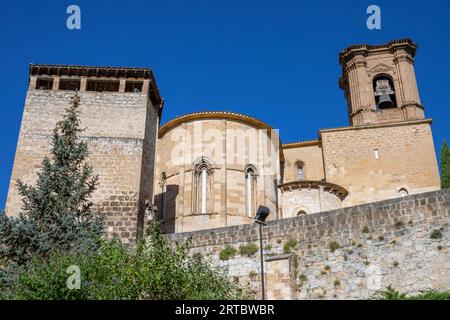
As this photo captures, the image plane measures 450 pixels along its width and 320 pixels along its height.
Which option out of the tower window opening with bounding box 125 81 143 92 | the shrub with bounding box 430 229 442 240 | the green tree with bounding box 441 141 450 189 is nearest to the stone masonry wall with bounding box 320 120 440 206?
the green tree with bounding box 441 141 450 189

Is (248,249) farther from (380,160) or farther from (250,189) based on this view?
(380,160)

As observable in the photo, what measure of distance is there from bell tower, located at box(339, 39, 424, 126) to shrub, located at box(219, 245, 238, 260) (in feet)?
56.2

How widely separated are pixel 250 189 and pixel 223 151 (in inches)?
81.3

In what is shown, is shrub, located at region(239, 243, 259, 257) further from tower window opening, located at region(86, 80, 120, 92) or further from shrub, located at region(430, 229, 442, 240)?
tower window opening, located at region(86, 80, 120, 92)

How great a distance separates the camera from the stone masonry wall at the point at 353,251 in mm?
12430

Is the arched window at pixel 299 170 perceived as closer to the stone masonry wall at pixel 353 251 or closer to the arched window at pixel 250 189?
the arched window at pixel 250 189

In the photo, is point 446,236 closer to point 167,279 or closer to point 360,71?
point 167,279

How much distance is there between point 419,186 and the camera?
25.9 m

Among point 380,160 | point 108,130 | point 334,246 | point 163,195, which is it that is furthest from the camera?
point 380,160

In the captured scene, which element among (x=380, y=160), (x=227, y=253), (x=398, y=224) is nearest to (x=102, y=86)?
(x=227, y=253)

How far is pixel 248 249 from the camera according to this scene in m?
14.6

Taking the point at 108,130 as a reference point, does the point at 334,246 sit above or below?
below
